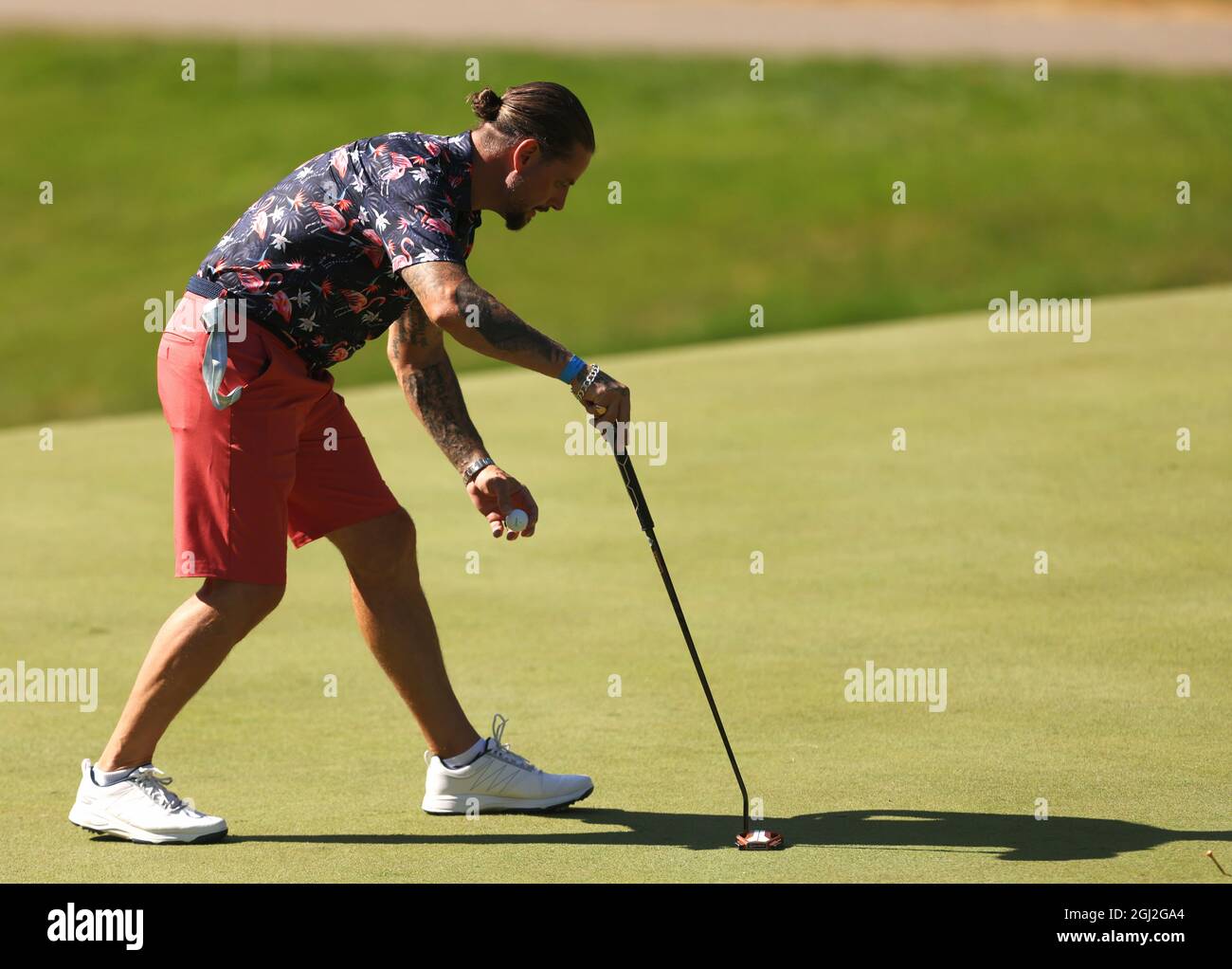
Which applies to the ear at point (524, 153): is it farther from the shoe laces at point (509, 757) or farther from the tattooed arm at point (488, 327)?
the shoe laces at point (509, 757)

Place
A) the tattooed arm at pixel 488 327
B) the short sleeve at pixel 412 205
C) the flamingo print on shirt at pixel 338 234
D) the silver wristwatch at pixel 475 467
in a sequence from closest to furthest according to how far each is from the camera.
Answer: the tattooed arm at pixel 488 327
the short sleeve at pixel 412 205
the flamingo print on shirt at pixel 338 234
the silver wristwatch at pixel 475 467

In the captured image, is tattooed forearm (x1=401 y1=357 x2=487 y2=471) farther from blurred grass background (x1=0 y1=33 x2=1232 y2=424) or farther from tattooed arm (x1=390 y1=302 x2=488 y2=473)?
blurred grass background (x1=0 y1=33 x2=1232 y2=424)

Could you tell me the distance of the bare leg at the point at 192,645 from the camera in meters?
5.13

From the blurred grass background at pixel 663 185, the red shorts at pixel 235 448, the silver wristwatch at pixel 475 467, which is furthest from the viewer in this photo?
the blurred grass background at pixel 663 185

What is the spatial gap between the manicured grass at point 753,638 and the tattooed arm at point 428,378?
1.09 meters

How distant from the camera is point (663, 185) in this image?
23406 millimetres

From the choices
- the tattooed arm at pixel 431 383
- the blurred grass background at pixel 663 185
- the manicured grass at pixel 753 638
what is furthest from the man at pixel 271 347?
the blurred grass background at pixel 663 185

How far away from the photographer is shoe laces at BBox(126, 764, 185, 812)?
5.21 metres

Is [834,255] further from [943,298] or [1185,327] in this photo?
[1185,327]

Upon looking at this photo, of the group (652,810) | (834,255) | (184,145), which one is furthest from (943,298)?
(652,810)

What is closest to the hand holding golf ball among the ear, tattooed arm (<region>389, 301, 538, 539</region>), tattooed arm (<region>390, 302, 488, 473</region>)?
tattooed arm (<region>389, 301, 538, 539</region>)

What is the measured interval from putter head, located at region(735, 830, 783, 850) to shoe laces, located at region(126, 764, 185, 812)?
1.48m

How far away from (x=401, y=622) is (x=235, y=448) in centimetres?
75
